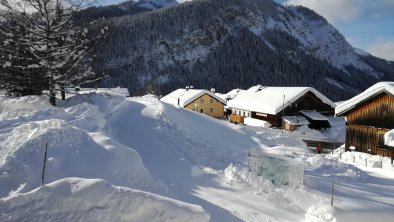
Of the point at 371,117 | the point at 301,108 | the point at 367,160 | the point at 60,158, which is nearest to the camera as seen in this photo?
the point at 60,158

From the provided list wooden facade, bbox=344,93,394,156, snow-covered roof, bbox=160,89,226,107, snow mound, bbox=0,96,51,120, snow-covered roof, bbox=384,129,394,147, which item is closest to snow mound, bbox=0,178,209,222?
snow mound, bbox=0,96,51,120

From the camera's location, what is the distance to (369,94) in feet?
92.9

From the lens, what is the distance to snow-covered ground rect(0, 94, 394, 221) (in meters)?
7.02

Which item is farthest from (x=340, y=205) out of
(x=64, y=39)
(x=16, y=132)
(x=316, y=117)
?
(x=316, y=117)

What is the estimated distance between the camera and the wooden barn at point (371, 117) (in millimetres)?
27672

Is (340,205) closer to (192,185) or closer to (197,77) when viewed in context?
(192,185)

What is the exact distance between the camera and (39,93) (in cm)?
2020

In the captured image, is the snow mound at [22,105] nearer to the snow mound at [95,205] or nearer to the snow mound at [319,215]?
the snow mound at [95,205]

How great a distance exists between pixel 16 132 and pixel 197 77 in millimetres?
170380

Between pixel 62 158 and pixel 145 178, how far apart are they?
244 cm

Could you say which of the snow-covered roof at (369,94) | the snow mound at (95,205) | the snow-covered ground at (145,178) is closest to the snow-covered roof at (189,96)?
the snow-covered roof at (369,94)

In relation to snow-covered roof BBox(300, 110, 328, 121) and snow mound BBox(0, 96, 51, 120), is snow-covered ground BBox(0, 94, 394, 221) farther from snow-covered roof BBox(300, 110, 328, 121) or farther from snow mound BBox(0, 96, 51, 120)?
snow-covered roof BBox(300, 110, 328, 121)

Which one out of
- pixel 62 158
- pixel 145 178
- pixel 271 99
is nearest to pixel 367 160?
→ pixel 145 178

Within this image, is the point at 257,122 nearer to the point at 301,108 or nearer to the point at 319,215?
the point at 301,108
